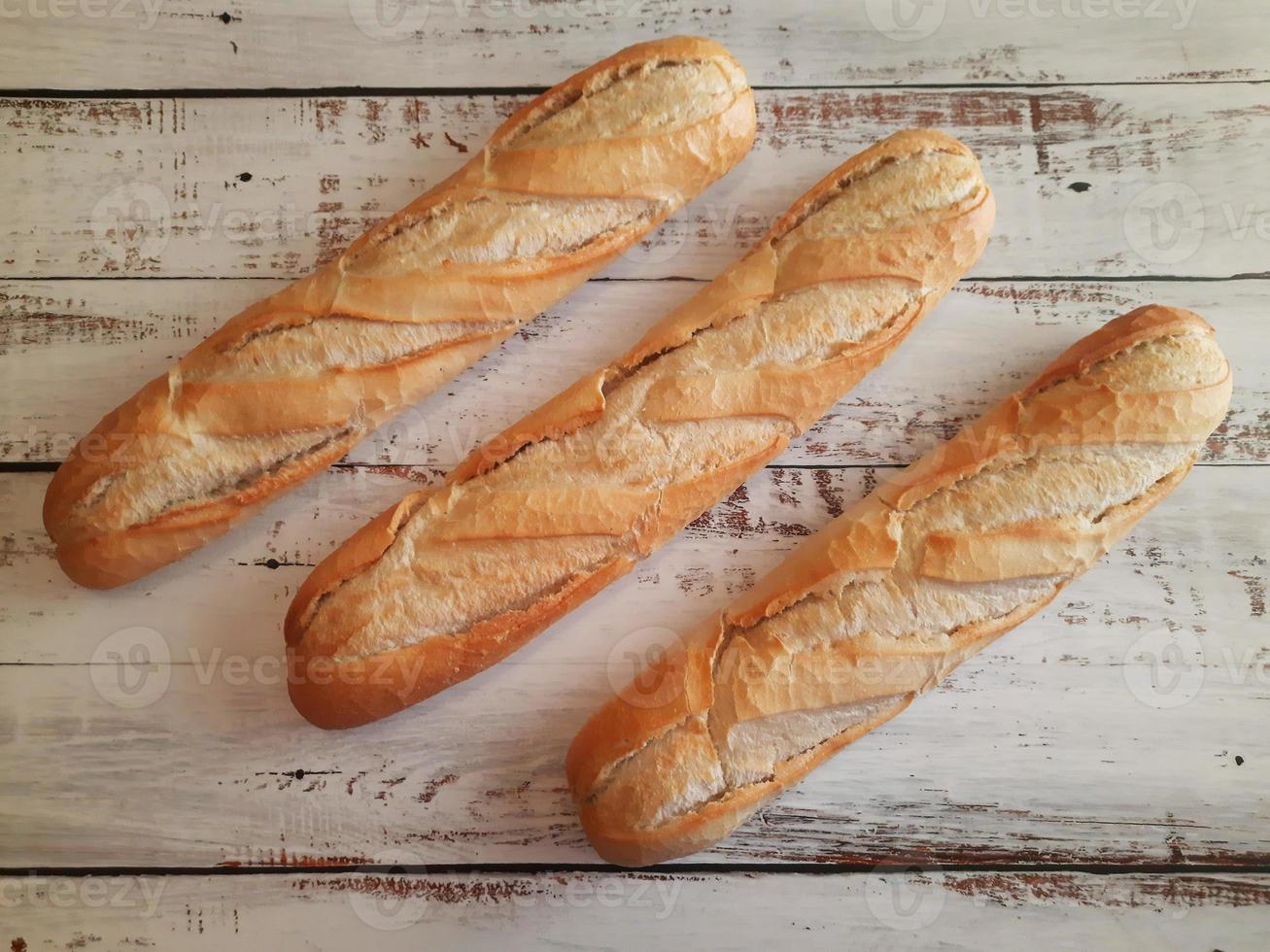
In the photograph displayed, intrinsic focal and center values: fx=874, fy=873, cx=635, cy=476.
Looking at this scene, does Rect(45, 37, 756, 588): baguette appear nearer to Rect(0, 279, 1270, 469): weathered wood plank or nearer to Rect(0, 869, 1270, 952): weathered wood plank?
Rect(0, 279, 1270, 469): weathered wood plank

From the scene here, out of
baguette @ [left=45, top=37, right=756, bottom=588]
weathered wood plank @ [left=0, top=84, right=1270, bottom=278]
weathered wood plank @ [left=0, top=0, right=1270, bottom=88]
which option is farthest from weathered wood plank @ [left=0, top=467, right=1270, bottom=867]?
weathered wood plank @ [left=0, top=0, right=1270, bottom=88]

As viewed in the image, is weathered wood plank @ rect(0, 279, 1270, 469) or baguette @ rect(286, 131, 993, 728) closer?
baguette @ rect(286, 131, 993, 728)

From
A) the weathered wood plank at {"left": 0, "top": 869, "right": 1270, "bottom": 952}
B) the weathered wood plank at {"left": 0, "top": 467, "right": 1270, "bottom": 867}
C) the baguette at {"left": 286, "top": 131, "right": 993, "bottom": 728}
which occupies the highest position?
the baguette at {"left": 286, "top": 131, "right": 993, "bottom": 728}

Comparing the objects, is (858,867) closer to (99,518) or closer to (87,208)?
(99,518)

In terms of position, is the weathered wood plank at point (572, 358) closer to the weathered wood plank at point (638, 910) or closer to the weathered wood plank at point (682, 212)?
the weathered wood plank at point (682, 212)

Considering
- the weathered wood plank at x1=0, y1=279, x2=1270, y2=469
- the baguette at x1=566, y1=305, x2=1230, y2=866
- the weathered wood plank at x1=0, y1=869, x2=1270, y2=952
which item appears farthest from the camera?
the weathered wood plank at x1=0, y1=279, x2=1270, y2=469

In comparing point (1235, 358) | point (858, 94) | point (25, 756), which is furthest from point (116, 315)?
point (1235, 358)

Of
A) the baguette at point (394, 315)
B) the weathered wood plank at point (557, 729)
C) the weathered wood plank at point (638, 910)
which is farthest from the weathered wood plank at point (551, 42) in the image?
the weathered wood plank at point (638, 910)

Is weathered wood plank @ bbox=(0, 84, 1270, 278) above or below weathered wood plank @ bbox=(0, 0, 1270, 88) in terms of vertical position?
below
